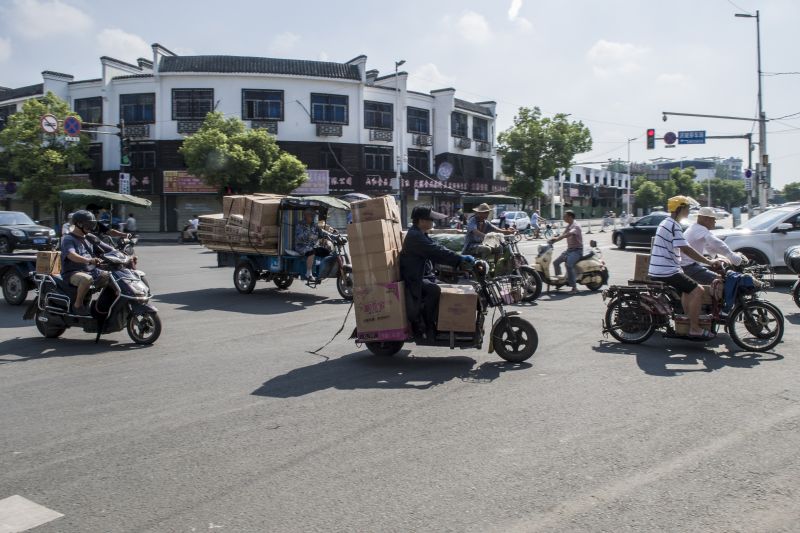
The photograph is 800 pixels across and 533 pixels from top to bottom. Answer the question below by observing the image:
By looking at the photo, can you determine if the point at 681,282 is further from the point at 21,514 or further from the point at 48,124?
the point at 48,124

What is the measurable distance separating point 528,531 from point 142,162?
43.4 metres

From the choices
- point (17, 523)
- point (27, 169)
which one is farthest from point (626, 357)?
point (27, 169)

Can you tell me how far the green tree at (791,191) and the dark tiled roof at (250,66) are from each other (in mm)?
131768

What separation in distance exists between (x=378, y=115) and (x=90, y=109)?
761 inches

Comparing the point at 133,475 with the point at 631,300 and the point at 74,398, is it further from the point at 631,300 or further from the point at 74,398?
the point at 631,300

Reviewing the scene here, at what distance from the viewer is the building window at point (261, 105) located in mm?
42219

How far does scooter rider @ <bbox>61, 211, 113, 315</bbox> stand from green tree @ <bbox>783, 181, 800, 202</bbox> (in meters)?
160

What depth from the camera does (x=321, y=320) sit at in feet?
33.3

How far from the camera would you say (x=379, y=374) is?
6574 millimetres

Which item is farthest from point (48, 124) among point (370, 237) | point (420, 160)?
point (370, 237)

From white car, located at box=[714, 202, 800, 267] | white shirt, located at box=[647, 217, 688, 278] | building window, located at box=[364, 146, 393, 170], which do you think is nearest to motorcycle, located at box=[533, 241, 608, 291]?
white car, located at box=[714, 202, 800, 267]

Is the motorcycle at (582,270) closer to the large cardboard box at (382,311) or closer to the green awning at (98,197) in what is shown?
the large cardboard box at (382,311)

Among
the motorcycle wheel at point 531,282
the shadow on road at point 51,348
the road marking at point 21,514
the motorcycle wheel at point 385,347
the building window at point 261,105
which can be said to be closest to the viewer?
the road marking at point 21,514

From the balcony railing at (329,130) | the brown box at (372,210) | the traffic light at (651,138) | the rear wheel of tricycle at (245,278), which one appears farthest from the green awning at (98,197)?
the traffic light at (651,138)
